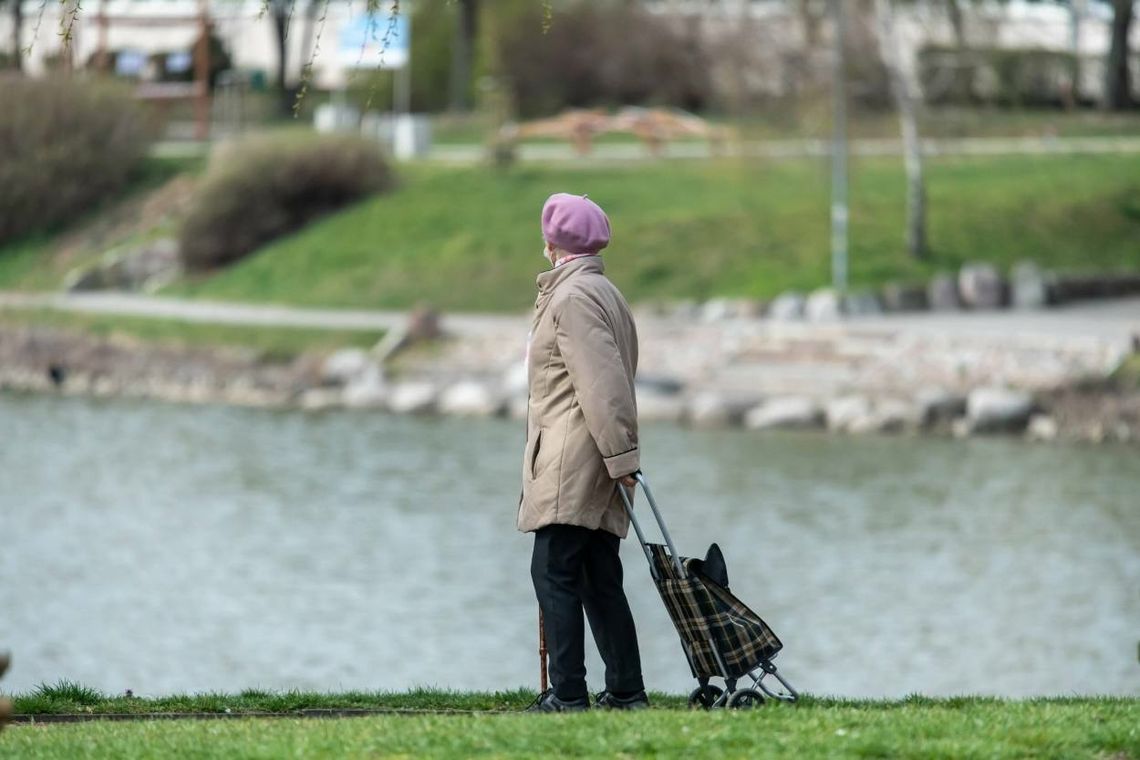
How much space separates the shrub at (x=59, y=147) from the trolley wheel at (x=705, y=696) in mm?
34655

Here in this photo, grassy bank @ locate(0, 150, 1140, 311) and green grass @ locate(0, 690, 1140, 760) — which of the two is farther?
grassy bank @ locate(0, 150, 1140, 311)

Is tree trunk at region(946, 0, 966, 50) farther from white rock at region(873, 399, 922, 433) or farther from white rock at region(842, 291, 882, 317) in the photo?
white rock at region(873, 399, 922, 433)

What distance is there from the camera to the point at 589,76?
50844 mm

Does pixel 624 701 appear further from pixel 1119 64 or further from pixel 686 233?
pixel 1119 64

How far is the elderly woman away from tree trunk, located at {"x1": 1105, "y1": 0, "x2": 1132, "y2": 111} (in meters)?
23.7

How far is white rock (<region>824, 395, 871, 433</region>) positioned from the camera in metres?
26.7

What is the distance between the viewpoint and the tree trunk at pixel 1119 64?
31955 millimetres

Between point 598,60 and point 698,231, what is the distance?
17.6 m

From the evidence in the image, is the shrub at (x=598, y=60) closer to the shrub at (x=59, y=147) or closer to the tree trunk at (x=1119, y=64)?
the shrub at (x=59, y=147)

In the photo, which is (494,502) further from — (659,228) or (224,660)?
(659,228)

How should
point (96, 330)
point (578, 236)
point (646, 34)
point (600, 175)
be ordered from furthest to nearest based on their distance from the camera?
point (646, 34) → point (600, 175) → point (96, 330) → point (578, 236)

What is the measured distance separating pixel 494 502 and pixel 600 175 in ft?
53.9

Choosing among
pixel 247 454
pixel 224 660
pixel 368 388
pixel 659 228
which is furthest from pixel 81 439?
pixel 224 660

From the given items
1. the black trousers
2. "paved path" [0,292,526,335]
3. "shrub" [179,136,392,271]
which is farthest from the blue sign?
"paved path" [0,292,526,335]
